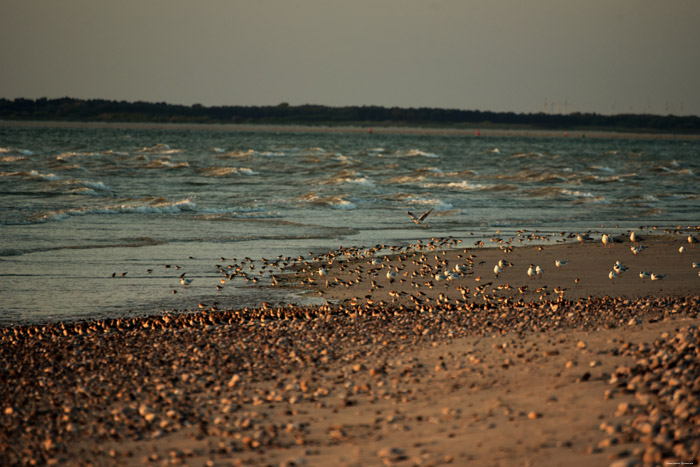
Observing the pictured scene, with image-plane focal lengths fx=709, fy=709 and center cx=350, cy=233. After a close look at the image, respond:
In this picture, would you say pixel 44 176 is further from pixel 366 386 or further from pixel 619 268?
pixel 366 386

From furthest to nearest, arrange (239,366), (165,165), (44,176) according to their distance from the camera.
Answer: (165,165) < (44,176) < (239,366)

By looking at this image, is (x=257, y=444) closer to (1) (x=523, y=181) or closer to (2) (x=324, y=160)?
(1) (x=523, y=181)

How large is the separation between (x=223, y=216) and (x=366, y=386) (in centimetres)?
1798

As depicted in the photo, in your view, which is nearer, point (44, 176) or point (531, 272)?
point (531, 272)

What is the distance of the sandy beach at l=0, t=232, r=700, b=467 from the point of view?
17.5 feet

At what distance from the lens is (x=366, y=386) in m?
6.76

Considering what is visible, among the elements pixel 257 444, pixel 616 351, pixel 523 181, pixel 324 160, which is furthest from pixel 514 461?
pixel 324 160

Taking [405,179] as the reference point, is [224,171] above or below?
above

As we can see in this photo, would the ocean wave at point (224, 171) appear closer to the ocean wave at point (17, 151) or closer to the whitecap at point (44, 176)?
the whitecap at point (44, 176)

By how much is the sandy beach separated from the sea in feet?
7.42

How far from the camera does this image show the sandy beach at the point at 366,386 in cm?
534

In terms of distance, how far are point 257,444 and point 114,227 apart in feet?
53.0

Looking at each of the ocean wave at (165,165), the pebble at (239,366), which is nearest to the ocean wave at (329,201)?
the pebble at (239,366)

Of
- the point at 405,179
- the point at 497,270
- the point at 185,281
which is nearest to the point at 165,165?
the point at 405,179
